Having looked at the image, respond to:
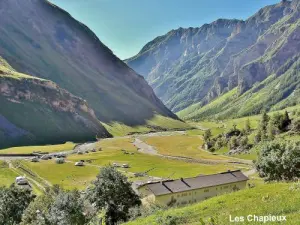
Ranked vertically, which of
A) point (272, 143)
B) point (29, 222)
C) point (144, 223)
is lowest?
point (29, 222)

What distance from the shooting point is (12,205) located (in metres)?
67.9

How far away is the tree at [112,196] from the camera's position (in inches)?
2370

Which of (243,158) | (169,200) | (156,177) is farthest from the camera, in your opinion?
(243,158)

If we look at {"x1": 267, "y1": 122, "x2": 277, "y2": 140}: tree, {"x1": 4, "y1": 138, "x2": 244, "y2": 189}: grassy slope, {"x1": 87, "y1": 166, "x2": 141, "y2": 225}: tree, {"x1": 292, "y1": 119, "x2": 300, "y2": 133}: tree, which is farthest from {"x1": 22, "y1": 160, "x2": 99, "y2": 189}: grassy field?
{"x1": 292, "y1": 119, "x2": 300, "y2": 133}: tree

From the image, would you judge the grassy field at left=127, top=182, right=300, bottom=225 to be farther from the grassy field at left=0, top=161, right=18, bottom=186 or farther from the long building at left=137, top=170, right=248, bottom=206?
the grassy field at left=0, top=161, right=18, bottom=186

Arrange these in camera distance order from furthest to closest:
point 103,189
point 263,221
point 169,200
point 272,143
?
point 272,143 → point 169,200 → point 103,189 → point 263,221

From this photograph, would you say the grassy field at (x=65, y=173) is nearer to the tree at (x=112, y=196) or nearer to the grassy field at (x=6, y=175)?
the grassy field at (x=6, y=175)

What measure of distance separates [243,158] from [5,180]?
4890 inches

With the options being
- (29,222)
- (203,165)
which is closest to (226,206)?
(29,222)

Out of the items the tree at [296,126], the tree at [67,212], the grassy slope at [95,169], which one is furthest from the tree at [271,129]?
the tree at [67,212]

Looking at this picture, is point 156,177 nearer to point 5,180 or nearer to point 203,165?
point 203,165

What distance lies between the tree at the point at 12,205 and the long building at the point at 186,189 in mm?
28607

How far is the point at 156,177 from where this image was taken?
135375 mm

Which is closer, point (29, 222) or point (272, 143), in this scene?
point (29, 222)
